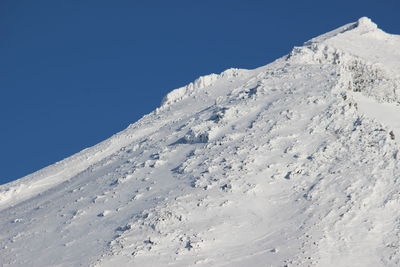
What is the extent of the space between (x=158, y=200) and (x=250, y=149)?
9590 millimetres

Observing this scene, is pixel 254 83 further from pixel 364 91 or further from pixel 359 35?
pixel 359 35

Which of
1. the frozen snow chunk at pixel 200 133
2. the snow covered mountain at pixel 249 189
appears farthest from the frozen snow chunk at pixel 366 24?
the frozen snow chunk at pixel 200 133

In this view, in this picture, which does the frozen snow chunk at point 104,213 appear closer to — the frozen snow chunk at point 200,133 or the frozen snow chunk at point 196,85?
the frozen snow chunk at point 200,133

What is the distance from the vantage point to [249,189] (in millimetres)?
56875

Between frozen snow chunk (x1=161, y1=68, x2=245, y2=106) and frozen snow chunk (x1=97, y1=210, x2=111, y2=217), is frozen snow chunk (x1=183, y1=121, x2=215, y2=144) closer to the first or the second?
frozen snow chunk (x1=97, y1=210, x2=111, y2=217)

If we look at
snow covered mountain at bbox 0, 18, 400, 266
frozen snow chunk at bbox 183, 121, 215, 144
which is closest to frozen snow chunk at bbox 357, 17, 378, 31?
snow covered mountain at bbox 0, 18, 400, 266

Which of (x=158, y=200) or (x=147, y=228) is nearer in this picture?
(x=147, y=228)

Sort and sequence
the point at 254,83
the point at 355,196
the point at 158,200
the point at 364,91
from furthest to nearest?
the point at 254,83 → the point at 364,91 → the point at 158,200 → the point at 355,196

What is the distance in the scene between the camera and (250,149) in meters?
62.4

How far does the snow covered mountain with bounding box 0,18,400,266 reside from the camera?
50562 millimetres

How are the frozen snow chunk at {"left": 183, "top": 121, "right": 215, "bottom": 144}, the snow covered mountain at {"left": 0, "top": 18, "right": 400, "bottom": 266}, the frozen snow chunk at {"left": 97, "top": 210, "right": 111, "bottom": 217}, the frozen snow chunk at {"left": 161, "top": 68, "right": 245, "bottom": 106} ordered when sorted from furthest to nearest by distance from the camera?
the frozen snow chunk at {"left": 161, "top": 68, "right": 245, "bottom": 106} < the frozen snow chunk at {"left": 183, "top": 121, "right": 215, "bottom": 144} < the frozen snow chunk at {"left": 97, "top": 210, "right": 111, "bottom": 217} < the snow covered mountain at {"left": 0, "top": 18, "right": 400, "bottom": 266}

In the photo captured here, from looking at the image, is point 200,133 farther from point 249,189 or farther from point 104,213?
point 104,213

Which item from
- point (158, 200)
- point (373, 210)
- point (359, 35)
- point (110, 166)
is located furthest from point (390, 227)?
point (359, 35)

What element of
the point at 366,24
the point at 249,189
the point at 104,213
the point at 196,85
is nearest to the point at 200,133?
the point at 249,189
